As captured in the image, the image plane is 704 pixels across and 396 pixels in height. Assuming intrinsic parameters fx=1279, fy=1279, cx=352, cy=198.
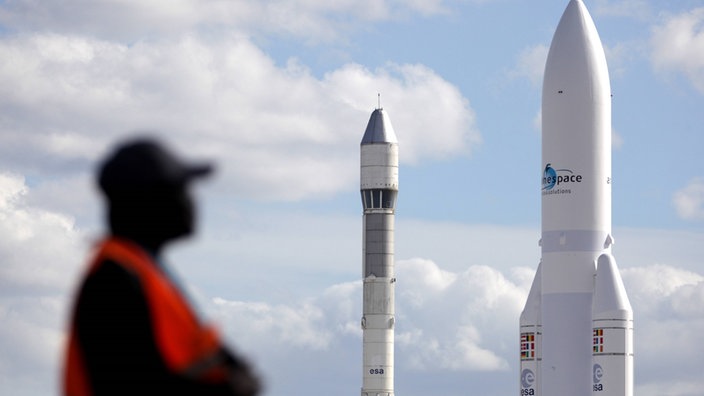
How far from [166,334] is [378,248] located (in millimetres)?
66344

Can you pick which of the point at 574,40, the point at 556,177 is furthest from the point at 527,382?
the point at 574,40

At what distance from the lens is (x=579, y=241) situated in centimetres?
5141

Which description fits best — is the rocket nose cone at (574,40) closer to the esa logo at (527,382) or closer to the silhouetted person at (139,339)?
the esa logo at (527,382)

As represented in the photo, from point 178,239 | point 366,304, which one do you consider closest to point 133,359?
point 178,239

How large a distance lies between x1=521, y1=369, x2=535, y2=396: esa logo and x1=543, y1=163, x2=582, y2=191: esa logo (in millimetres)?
→ 8164

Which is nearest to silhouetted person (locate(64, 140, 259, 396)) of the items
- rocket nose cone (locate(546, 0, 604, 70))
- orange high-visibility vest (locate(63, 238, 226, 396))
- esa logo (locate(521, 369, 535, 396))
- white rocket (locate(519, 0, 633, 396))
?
orange high-visibility vest (locate(63, 238, 226, 396))

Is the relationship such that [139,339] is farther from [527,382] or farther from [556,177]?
[527,382]

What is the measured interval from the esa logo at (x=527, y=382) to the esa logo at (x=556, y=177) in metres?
8.16

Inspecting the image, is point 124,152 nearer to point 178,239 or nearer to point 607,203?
point 178,239

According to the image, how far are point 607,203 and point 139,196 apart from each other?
159 feet

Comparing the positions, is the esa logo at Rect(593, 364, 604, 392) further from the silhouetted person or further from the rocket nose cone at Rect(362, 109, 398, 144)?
the silhouetted person

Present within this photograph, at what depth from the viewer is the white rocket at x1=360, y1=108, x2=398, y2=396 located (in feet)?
229

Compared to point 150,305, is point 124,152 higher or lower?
higher

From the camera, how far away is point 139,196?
191 inches
